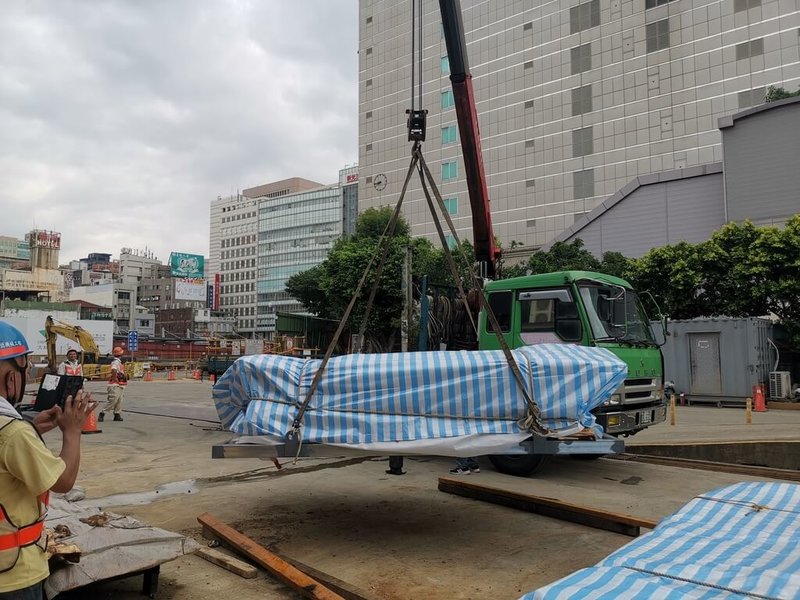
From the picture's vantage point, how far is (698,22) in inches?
1665

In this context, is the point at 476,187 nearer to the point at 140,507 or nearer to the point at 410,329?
the point at 410,329

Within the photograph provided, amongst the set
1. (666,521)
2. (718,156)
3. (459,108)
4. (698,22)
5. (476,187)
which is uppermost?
(698,22)

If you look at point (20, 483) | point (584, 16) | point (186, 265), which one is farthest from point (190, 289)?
point (20, 483)

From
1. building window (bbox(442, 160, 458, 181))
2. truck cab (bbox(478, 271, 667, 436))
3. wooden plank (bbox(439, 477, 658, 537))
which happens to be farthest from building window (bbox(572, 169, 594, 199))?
wooden plank (bbox(439, 477, 658, 537))

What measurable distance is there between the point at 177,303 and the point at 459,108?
122452mm

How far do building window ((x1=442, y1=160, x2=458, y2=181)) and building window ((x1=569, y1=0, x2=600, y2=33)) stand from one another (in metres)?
15.1

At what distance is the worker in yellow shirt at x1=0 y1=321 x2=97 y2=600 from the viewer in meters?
2.17

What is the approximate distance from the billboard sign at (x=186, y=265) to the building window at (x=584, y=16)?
265ft

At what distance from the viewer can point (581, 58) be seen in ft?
158

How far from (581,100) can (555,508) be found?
47.9 meters

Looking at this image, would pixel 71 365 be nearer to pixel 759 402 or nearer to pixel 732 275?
pixel 759 402

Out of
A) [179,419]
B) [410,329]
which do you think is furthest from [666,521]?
[179,419]

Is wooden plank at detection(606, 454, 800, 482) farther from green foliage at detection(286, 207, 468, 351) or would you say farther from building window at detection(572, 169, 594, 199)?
building window at detection(572, 169, 594, 199)

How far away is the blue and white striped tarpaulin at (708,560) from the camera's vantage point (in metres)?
1.91
